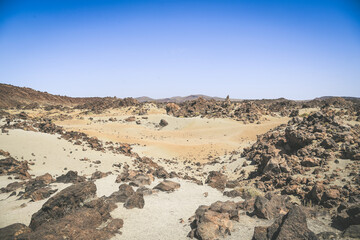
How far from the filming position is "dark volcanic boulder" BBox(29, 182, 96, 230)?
552cm

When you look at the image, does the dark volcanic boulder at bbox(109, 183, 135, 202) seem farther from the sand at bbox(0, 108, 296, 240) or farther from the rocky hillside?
the rocky hillside

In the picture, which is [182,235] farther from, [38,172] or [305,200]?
[38,172]

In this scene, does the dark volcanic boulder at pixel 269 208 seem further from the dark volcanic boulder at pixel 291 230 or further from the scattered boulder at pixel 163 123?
the scattered boulder at pixel 163 123

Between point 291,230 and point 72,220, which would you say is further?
point 72,220

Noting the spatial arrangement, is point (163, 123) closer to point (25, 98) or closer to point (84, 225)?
point (84, 225)

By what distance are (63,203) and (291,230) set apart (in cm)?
582

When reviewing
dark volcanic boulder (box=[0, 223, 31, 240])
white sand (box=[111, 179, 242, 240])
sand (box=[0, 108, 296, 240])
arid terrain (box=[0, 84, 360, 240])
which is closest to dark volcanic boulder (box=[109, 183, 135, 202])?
arid terrain (box=[0, 84, 360, 240])

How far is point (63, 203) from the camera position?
5.89 metres

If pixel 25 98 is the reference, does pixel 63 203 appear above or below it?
below

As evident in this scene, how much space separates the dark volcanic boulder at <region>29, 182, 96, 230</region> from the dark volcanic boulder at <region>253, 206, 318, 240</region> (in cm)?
490

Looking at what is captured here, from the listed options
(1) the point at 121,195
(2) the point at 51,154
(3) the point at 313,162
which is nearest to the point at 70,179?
(1) the point at 121,195

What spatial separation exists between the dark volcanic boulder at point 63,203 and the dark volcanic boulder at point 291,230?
4.90 meters

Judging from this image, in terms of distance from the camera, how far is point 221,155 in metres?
19.3

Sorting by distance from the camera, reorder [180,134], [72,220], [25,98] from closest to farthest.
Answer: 1. [72,220]
2. [180,134]
3. [25,98]
